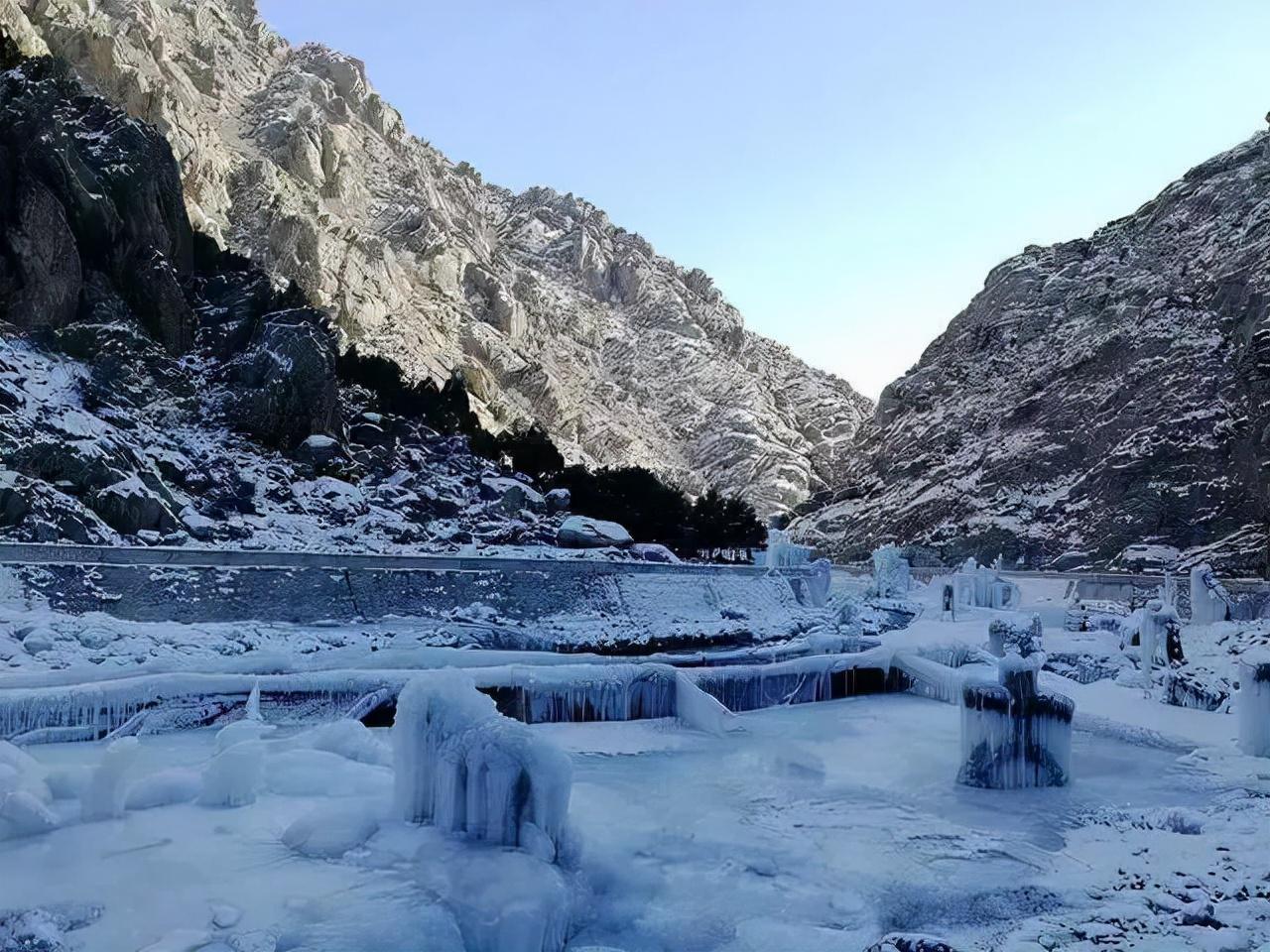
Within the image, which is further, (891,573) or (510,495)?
(891,573)

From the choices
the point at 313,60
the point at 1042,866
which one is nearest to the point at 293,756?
the point at 1042,866

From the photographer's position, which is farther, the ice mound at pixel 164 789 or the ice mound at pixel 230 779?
the ice mound at pixel 230 779

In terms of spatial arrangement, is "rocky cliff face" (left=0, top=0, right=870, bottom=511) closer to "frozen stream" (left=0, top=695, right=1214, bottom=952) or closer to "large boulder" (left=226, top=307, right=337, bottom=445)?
"large boulder" (left=226, top=307, right=337, bottom=445)

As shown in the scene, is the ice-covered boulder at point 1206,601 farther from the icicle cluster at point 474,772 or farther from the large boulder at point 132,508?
the large boulder at point 132,508

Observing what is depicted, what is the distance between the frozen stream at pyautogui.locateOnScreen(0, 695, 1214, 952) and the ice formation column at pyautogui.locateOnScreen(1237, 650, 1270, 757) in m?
1.79

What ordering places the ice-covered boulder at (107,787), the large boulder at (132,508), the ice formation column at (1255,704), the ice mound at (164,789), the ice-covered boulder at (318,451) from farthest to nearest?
1. the ice-covered boulder at (318,451)
2. the large boulder at (132,508)
3. the ice formation column at (1255,704)
4. the ice mound at (164,789)
5. the ice-covered boulder at (107,787)

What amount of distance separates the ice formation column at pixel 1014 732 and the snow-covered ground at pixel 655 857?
0.36m

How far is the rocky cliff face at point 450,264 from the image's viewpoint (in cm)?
6688

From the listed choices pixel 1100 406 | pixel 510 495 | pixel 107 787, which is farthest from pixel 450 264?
pixel 107 787

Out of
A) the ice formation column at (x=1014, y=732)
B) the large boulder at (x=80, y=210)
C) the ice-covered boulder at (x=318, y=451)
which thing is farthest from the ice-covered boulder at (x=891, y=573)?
the large boulder at (x=80, y=210)

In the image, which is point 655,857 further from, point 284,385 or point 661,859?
point 284,385

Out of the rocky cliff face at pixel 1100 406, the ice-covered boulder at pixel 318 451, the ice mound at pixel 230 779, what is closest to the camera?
the ice mound at pixel 230 779

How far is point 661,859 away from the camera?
923 cm

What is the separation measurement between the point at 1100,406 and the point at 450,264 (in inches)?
2418
